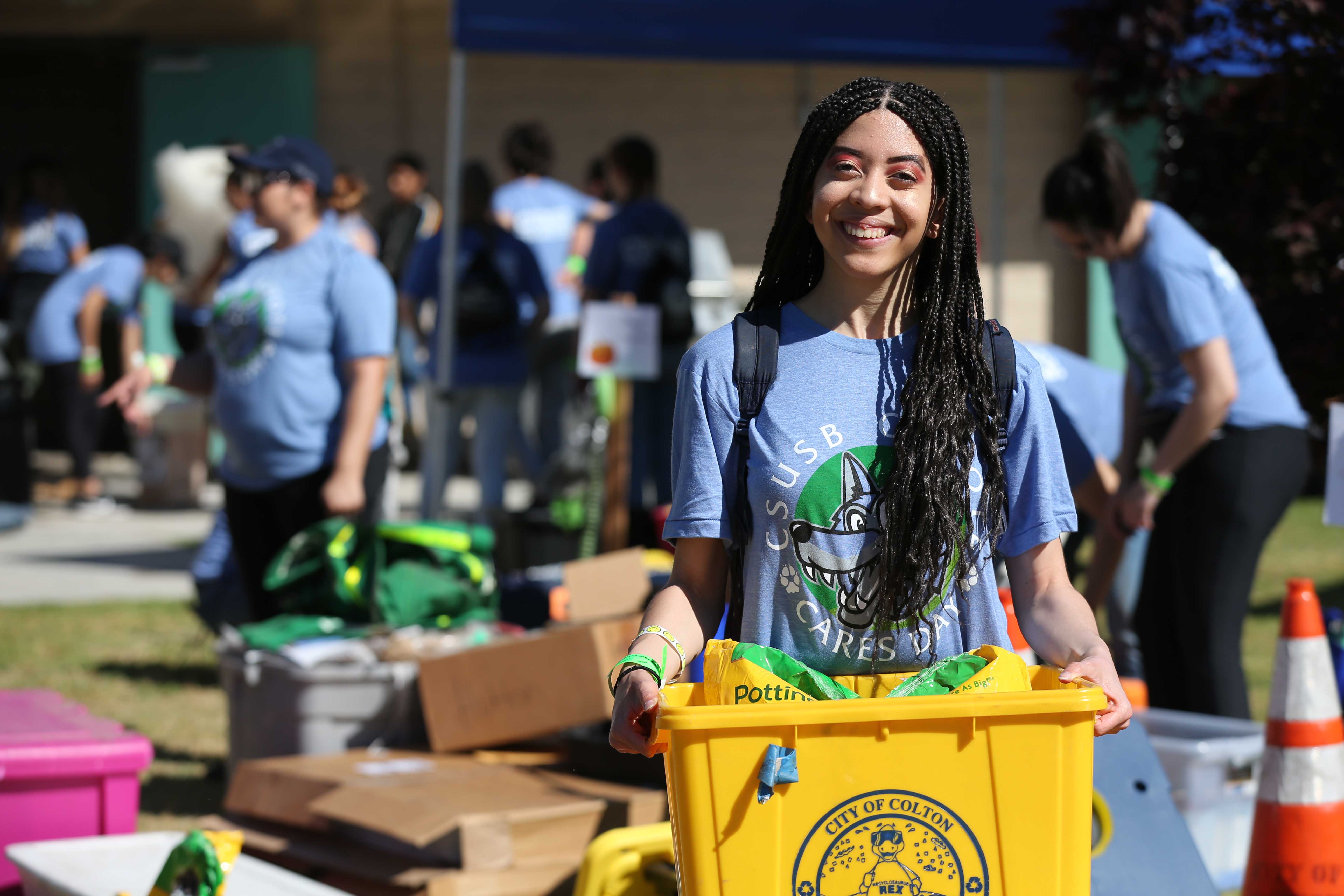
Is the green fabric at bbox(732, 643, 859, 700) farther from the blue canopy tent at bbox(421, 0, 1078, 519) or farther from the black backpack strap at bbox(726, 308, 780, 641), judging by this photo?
the blue canopy tent at bbox(421, 0, 1078, 519)

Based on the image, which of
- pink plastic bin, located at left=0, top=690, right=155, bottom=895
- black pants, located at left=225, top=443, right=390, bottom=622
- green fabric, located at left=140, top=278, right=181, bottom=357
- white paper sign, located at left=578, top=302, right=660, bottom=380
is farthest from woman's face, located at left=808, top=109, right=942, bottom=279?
green fabric, located at left=140, top=278, right=181, bottom=357

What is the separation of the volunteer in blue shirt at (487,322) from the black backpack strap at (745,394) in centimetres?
532

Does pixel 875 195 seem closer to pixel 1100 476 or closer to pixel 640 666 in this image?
pixel 640 666

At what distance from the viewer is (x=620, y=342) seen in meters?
6.96

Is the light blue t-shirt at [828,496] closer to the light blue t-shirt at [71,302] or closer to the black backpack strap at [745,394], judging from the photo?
the black backpack strap at [745,394]

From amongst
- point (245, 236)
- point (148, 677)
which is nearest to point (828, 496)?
point (148, 677)

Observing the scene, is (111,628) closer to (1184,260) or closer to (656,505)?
(656,505)

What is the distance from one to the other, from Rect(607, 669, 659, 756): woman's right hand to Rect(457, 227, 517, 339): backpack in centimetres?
582

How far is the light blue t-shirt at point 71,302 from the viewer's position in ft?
34.1

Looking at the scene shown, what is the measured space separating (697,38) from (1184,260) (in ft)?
11.4

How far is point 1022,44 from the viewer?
7219mm

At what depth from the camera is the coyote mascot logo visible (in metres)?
1.97

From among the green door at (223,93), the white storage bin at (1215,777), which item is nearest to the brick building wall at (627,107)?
the green door at (223,93)

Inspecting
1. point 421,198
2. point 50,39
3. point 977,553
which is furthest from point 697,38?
point 50,39
